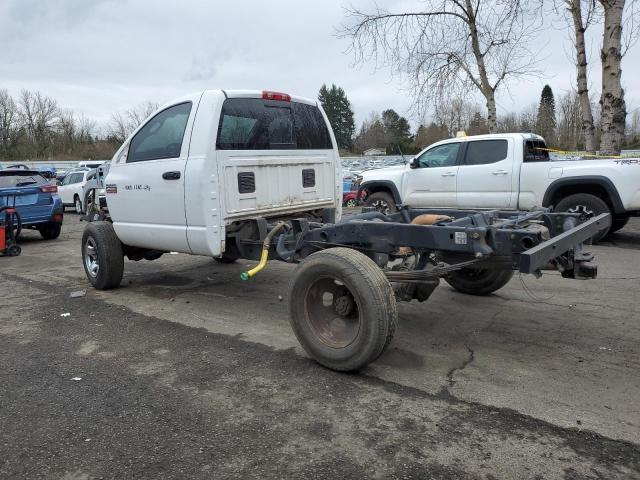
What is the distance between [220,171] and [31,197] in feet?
27.3

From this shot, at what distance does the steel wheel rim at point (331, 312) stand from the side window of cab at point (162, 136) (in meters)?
2.18

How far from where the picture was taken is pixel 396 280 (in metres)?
3.97

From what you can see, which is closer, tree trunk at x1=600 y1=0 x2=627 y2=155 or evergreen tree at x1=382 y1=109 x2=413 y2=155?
tree trunk at x1=600 y1=0 x2=627 y2=155

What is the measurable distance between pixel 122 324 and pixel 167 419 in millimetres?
2267

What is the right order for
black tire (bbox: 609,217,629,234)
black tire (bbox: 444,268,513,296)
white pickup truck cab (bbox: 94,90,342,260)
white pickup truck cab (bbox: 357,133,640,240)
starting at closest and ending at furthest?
Result: white pickup truck cab (bbox: 94,90,342,260)
black tire (bbox: 444,268,513,296)
white pickup truck cab (bbox: 357,133,640,240)
black tire (bbox: 609,217,629,234)

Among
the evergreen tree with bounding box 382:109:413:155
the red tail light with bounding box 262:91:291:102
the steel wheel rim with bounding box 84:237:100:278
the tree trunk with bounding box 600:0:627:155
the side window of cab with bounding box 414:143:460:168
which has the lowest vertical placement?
the steel wheel rim with bounding box 84:237:100:278

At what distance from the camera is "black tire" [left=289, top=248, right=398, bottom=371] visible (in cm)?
351

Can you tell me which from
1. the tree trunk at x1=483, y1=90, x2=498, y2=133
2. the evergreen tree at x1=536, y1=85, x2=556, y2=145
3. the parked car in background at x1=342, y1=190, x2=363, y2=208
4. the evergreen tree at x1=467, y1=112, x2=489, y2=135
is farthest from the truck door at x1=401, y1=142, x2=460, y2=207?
the evergreen tree at x1=536, y1=85, x2=556, y2=145

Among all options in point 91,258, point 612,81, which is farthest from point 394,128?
point 91,258

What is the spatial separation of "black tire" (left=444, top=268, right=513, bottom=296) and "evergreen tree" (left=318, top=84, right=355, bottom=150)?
233ft

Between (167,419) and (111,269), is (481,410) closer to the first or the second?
(167,419)

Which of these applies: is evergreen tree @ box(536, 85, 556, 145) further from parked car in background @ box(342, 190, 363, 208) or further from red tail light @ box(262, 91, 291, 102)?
red tail light @ box(262, 91, 291, 102)

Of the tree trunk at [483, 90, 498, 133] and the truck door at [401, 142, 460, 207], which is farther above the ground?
the tree trunk at [483, 90, 498, 133]

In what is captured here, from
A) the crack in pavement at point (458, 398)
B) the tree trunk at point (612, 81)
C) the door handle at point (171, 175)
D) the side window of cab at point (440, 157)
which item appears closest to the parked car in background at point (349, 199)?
the side window of cab at point (440, 157)
